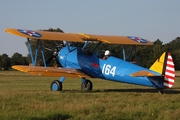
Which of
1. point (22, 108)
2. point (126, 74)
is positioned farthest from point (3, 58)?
point (22, 108)

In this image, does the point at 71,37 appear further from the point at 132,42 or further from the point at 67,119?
the point at 67,119

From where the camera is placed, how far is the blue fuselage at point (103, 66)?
15.3 m

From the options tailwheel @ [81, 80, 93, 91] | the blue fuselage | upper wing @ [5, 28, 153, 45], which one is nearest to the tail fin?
the blue fuselage

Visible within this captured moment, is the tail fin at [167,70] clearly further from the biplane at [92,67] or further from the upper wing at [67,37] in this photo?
the upper wing at [67,37]

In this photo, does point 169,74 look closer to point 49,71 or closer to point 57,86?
point 57,86

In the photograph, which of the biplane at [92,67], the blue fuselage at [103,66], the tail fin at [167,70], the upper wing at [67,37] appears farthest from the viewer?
the upper wing at [67,37]

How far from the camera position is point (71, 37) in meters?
17.7

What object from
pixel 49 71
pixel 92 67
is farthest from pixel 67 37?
pixel 49 71

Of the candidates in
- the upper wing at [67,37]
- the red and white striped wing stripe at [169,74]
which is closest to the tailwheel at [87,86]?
the upper wing at [67,37]

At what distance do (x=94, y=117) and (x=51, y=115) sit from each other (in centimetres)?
98

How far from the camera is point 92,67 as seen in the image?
1705 cm

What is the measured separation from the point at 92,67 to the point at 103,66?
24.8 inches

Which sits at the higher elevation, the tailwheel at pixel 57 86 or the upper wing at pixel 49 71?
the upper wing at pixel 49 71

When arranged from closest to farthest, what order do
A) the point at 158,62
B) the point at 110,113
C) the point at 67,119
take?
the point at 67,119 < the point at 110,113 < the point at 158,62
